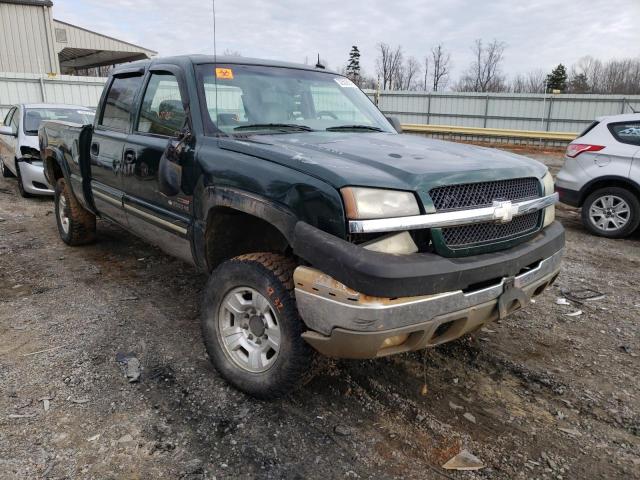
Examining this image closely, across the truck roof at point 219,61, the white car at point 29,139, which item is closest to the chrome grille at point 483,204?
the truck roof at point 219,61

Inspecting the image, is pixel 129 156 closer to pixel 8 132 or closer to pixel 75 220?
pixel 75 220

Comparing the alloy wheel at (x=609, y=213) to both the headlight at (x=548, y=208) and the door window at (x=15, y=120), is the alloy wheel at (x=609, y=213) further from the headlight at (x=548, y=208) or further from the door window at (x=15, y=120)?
the door window at (x=15, y=120)

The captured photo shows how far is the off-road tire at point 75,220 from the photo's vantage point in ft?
18.7

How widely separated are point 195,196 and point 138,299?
173cm

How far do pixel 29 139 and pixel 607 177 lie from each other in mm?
9266

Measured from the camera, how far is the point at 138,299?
14.7ft

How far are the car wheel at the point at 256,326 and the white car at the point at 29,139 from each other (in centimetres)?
699

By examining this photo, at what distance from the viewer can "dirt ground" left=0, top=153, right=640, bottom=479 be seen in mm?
2453

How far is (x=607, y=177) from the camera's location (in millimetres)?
6727

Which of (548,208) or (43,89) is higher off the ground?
(43,89)

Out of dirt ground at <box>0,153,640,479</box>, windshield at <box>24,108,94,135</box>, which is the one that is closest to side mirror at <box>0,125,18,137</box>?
windshield at <box>24,108,94,135</box>

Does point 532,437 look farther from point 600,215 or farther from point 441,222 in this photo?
point 600,215

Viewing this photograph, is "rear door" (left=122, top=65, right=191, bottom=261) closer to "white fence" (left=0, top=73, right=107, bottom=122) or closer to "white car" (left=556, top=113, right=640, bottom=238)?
"white car" (left=556, top=113, right=640, bottom=238)

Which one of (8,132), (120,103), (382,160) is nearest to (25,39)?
(8,132)
